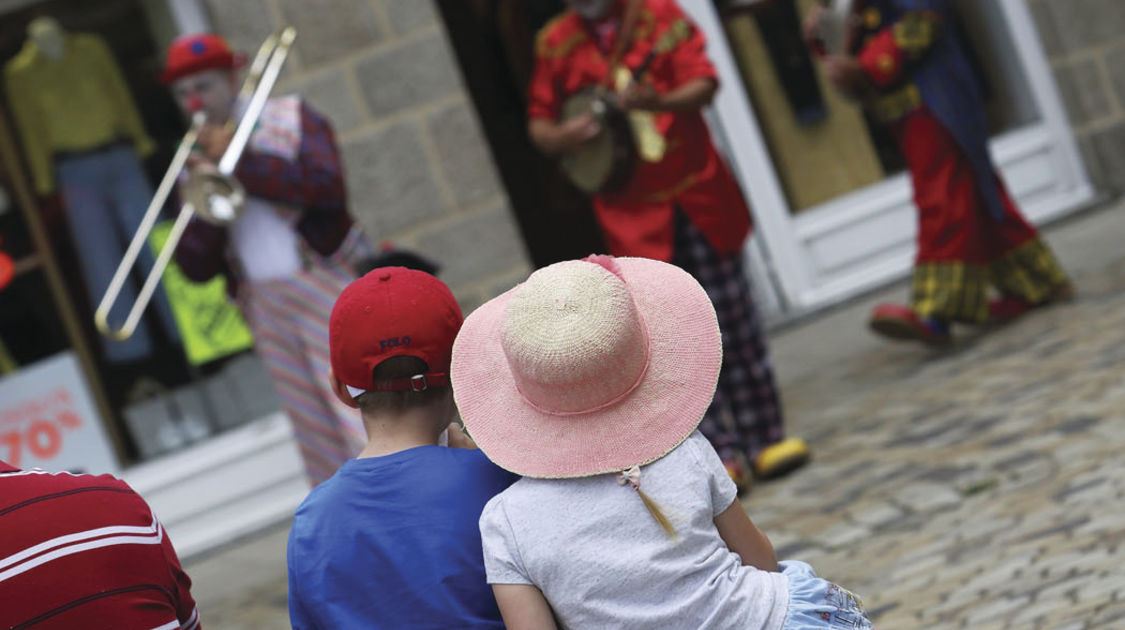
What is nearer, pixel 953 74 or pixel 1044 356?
pixel 1044 356

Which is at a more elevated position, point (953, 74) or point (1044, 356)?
point (953, 74)

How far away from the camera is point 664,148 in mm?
4441

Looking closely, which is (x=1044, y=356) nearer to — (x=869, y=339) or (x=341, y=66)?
(x=869, y=339)

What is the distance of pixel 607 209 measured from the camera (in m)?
4.62

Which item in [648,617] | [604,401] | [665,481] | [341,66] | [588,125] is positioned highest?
[341,66]

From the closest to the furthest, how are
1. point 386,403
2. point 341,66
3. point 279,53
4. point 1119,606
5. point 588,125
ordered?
point 386,403 < point 1119,606 < point 588,125 < point 279,53 < point 341,66

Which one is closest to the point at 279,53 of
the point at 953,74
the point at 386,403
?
the point at 953,74

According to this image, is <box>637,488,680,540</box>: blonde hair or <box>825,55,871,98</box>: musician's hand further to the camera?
<box>825,55,871,98</box>: musician's hand

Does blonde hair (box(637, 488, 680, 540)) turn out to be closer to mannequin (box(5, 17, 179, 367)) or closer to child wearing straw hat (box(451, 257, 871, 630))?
child wearing straw hat (box(451, 257, 871, 630))

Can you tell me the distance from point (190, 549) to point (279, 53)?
2287mm

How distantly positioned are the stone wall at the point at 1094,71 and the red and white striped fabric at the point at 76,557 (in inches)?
249

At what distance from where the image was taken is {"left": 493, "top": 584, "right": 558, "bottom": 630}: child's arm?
6.09 feet

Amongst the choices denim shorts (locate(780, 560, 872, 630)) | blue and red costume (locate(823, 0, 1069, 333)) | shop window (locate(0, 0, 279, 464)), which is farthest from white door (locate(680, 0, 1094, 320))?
denim shorts (locate(780, 560, 872, 630))

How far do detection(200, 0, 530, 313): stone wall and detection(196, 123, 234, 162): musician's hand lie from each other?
74.1 inches
